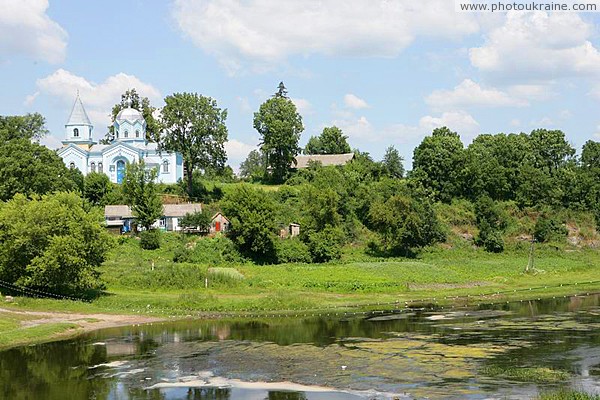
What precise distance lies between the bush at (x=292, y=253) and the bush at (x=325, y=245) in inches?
31.6

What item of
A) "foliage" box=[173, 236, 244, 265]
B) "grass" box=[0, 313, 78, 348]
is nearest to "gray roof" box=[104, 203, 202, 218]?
"foliage" box=[173, 236, 244, 265]

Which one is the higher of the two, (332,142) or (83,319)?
(332,142)

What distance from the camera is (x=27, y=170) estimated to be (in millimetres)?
78375

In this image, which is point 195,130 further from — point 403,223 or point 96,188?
point 403,223

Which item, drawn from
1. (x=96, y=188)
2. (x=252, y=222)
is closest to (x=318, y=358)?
(x=252, y=222)

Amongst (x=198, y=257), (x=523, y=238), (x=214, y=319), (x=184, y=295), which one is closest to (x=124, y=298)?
(x=184, y=295)

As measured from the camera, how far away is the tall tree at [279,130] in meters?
105

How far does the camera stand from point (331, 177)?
315ft

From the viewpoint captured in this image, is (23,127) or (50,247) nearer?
(50,247)


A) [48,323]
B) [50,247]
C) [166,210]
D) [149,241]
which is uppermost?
[166,210]

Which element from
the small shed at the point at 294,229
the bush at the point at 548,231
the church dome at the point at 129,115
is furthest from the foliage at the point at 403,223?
the church dome at the point at 129,115

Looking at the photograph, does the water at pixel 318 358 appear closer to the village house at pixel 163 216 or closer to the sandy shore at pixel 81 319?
the sandy shore at pixel 81 319

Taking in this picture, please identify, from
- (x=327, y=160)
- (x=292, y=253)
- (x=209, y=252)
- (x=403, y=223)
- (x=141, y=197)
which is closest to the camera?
(x=209, y=252)

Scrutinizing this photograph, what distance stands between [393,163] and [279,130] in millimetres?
23682
